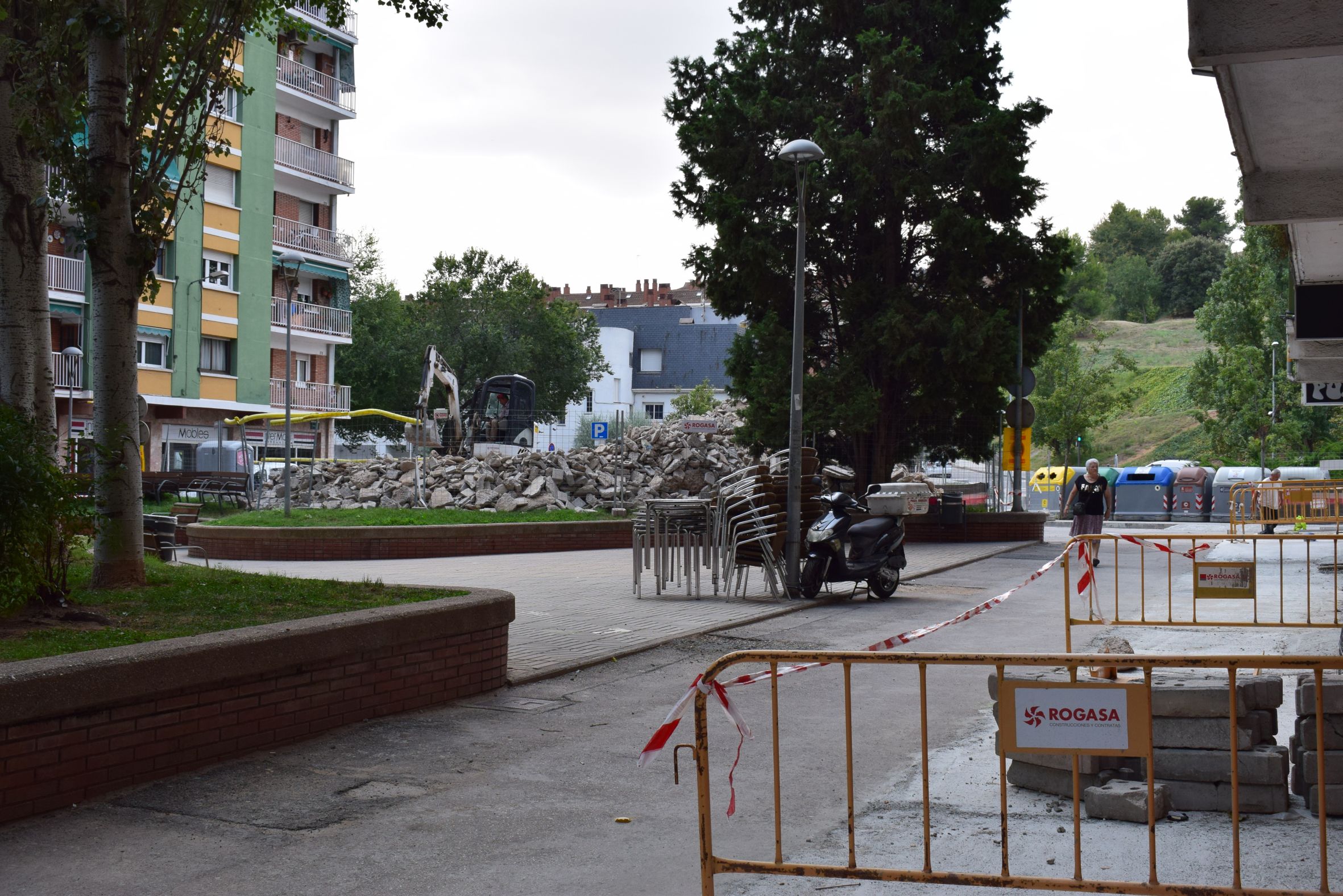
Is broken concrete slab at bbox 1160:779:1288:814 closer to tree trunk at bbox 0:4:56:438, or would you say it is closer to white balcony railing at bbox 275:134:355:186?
tree trunk at bbox 0:4:56:438

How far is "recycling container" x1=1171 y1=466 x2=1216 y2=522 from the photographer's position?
42031 millimetres

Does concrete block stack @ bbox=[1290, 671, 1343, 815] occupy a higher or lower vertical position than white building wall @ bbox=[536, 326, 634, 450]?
lower

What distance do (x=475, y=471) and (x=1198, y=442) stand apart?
61574mm

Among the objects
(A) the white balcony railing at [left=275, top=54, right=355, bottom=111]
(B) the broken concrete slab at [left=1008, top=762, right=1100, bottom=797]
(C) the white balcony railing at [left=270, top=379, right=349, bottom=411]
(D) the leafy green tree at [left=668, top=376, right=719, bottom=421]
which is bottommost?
(B) the broken concrete slab at [left=1008, top=762, right=1100, bottom=797]

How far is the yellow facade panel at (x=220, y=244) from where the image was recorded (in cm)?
4319

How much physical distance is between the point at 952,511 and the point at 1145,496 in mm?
18057

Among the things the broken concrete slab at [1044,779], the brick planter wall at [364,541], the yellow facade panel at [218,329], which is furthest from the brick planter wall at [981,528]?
the yellow facade panel at [218,329]

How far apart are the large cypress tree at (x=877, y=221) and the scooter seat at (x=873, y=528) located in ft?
36.0

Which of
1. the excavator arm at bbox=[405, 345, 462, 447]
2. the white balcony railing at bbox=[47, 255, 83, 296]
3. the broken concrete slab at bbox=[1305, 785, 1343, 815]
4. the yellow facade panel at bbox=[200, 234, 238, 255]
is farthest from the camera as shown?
the yellow facade panel at bbox=[200, 234, 238, 255]

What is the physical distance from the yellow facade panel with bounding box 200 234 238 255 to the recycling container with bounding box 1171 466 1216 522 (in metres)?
33.0

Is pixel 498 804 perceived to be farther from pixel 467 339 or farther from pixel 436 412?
pixel 467 339

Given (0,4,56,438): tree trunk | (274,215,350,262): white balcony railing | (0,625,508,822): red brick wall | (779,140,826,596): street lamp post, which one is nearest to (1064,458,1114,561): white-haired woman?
(779,140,826,596): street lamp post

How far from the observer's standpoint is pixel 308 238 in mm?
48562

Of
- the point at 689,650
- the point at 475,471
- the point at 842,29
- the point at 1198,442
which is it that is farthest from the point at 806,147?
the point at 1198,442
